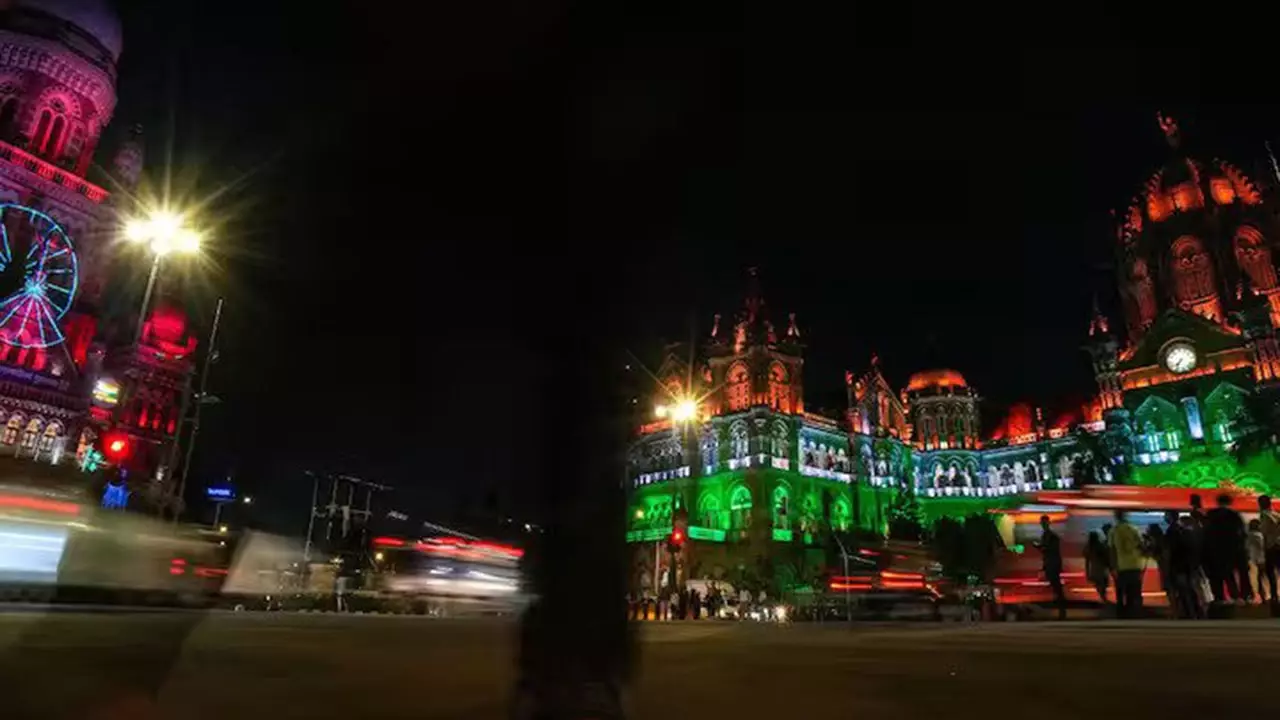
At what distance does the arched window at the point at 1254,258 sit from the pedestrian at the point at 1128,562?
211 ft

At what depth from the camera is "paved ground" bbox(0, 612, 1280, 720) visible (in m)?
2.61

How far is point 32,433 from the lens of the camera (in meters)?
44.2

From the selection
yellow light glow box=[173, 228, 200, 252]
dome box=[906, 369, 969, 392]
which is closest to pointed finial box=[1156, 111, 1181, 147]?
dome box=[906, 369, 969, 392]

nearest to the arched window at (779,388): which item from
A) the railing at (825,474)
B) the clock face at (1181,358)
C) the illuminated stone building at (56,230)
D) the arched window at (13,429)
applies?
the railing at (825,474)

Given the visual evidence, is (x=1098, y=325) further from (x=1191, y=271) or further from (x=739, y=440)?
(x=739, y=440)

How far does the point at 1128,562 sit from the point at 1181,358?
60.6m

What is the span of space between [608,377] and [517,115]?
1.24m

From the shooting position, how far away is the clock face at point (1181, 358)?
60281 mm

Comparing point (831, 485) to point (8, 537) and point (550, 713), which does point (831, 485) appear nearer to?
point (8, 537)

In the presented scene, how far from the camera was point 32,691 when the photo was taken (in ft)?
8.84

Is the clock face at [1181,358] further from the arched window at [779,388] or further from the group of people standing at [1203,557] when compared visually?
the group of people standing at [1203,557]

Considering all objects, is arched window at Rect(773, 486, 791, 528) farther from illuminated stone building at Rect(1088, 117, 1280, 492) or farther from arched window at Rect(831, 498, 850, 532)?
illuminated stone building at Rect(1088, 117, 1280, 492)

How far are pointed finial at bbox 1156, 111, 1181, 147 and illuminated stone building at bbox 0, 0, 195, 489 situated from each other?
311 ft

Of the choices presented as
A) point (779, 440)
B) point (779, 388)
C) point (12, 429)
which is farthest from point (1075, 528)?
point (12, 429)
